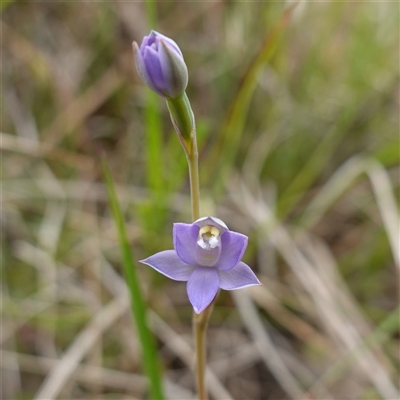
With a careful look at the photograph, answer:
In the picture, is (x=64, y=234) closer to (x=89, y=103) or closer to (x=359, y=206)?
(x=89, y=103)

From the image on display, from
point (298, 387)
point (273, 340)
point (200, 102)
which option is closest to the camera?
point (298, 387)

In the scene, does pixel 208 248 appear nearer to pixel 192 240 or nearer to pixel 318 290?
pixel 192 240

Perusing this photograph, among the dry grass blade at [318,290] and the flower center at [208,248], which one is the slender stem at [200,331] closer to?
the flower center at [208,248]

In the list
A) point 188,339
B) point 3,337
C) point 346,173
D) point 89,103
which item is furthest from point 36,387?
point 346,173

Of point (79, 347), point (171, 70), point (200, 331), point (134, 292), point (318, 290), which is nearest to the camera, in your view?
point (171, 70)

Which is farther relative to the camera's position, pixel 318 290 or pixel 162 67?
pixel 318 290

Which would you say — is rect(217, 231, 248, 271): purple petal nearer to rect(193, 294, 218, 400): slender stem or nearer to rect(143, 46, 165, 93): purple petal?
rect(193, 294, 218, 400): slender stem

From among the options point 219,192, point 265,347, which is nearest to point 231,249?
point 265,347
